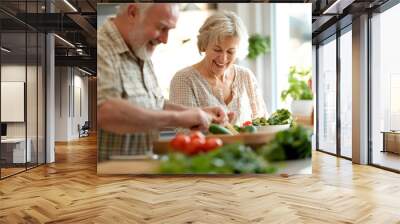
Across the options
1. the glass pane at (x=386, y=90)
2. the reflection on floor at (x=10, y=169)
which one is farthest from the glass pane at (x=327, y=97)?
the reflection on floor at (x=10, y=169)

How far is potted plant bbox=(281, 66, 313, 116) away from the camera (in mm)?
2334

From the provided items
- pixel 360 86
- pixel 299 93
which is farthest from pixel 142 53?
pixel 360 86

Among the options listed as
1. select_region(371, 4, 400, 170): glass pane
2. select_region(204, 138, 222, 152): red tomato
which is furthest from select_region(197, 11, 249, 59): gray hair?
select_region(371, 4, 400, 170): glass pane

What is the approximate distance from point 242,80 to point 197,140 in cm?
51

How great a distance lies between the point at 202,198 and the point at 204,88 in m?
2.42

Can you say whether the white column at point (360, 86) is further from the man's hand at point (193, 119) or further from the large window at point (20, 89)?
the man's hand at point (193, 119)

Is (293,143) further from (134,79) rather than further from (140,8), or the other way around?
(140,8)

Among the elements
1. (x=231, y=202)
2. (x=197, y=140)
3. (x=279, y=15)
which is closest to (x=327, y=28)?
(x=231, y=202)

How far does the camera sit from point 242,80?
2.39 m

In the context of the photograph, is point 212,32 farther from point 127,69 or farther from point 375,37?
point 375,37

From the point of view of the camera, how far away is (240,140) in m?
2.19

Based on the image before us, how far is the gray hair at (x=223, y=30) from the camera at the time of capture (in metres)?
2.27

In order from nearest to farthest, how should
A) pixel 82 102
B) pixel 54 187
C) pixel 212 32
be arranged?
pixel 212 32, pixel 54 187, pixel 82 102

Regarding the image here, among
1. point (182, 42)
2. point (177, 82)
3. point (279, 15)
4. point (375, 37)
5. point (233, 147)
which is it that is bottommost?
point (233, 147)
